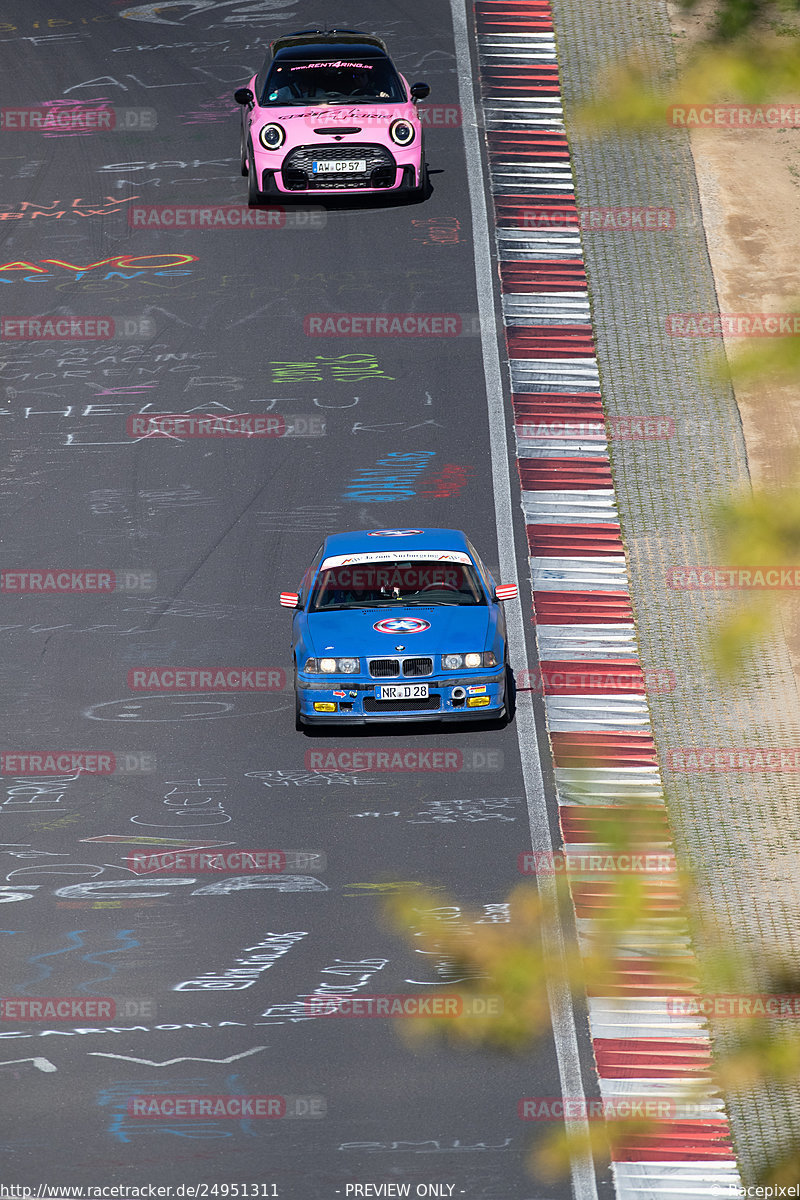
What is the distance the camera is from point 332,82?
22.4 meters

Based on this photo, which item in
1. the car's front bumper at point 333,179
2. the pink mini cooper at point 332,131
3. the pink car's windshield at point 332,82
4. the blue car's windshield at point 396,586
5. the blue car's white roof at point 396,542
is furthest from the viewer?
the pink car's windshield at point 332,82

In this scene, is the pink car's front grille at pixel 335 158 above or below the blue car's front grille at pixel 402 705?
above

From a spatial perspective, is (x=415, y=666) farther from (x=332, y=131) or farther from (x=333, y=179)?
(x=332, y=131)

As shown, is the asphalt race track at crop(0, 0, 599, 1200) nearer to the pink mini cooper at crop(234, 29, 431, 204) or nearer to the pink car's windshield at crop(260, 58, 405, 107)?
the pink mini cooper at crop(234, 29, 431, 204)

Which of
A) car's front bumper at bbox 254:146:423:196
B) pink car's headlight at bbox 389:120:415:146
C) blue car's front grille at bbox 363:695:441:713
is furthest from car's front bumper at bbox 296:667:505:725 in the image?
pink car's headlight at bbox 389:120:415:146

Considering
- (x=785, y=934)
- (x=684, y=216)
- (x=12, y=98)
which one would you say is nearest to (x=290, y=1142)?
(x=785, y=934)

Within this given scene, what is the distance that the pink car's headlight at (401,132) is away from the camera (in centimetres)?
2155

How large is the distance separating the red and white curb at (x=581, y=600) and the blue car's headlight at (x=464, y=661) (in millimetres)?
1142

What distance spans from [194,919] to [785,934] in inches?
176

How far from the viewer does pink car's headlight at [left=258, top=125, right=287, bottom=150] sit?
2147 centimetres

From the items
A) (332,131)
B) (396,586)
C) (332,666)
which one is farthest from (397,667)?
(332,131)

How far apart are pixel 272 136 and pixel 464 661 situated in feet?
32.7

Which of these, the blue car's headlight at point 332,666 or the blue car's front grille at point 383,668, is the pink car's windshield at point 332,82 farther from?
the blue car's front grille at point 383,668

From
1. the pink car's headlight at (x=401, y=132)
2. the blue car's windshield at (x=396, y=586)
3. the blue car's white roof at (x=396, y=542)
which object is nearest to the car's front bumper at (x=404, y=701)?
the blue car's windshield at (x=396, y=586)
